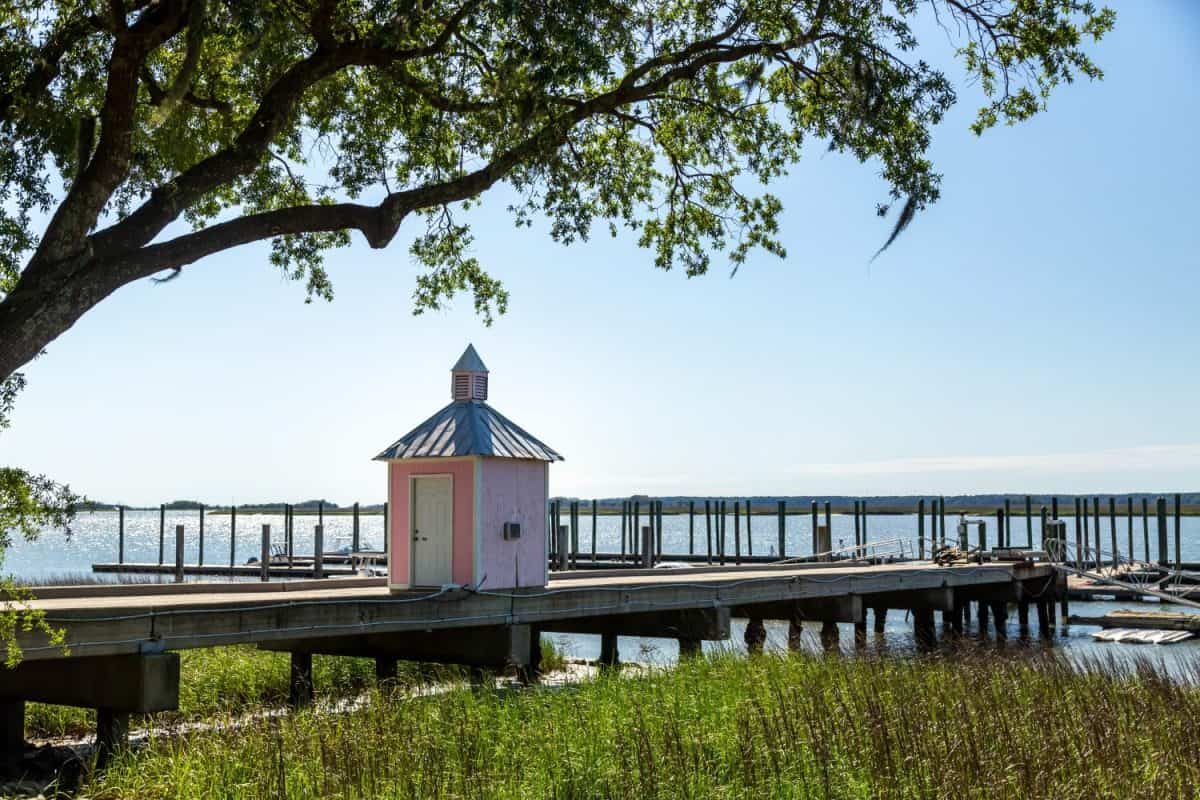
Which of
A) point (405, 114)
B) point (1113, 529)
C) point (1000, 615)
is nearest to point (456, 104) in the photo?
point (405, 114)

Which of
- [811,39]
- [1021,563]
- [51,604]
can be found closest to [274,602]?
[51,604]

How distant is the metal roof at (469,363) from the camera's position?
16688 mm

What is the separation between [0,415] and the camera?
675 cm

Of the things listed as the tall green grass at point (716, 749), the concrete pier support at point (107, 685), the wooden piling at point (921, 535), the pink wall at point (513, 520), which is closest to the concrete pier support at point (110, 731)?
the concrete pier support at point (107, 685)

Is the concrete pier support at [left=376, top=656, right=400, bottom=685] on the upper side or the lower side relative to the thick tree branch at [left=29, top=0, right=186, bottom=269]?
lower

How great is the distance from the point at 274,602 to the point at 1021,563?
19.0 metres

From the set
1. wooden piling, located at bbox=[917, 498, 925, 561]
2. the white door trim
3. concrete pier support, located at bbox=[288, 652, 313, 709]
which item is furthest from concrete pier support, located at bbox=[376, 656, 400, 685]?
wooden piling, located at bbox=[917, 498, 925, 561]

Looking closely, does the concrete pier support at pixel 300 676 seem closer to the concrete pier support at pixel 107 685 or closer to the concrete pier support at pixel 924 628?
the concrete pier support at pixel 107 685

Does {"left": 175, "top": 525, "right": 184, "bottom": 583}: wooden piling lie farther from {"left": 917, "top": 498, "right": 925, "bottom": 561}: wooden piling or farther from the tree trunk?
the tree trunk

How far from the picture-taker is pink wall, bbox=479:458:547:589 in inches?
604

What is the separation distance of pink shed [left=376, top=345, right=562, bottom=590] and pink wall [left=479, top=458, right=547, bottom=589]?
13 mm

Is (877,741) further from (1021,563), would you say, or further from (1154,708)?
(1021,563)

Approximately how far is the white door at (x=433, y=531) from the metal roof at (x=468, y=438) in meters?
0.41

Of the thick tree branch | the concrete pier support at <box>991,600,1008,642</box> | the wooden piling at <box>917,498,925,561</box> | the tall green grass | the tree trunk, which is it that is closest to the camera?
the tall green grass
